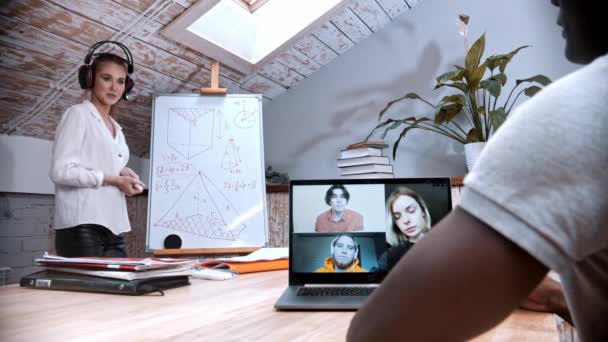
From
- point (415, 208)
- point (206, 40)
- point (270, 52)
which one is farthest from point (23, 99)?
point (415, 208)

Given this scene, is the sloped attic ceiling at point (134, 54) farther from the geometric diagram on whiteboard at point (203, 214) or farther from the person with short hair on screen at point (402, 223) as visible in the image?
the person with short hair on screen at point (402, 223)

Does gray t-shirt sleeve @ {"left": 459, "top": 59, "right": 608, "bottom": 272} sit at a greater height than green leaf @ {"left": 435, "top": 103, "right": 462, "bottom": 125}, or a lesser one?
lesser

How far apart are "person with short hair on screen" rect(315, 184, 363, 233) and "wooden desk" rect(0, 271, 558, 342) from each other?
19 cm

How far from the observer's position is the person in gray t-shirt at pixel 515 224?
0.27 m

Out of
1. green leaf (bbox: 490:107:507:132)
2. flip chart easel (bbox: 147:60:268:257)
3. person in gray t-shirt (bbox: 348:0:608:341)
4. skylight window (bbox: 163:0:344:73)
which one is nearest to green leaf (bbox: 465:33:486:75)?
green leaf (bbox: 490:107:507:132)

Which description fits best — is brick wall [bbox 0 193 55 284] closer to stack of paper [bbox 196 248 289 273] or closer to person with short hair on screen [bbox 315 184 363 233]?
stack of paper [bbox 196 248 289 273]

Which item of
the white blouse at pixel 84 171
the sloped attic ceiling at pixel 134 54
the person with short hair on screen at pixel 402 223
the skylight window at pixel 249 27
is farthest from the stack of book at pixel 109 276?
the skylight window at pixel 249 27

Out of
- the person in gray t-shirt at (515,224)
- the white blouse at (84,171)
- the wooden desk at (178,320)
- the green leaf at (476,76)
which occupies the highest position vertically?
the green leaf at (476,76)

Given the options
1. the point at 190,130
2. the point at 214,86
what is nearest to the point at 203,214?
the point at 190,130

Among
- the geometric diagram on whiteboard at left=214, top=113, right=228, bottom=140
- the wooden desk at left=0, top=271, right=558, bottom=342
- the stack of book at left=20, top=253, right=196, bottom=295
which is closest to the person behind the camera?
the wooden desk at left=0, top=271, right=558, bottom=342

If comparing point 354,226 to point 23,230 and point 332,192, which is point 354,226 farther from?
point 23,230

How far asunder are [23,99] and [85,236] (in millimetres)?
1114

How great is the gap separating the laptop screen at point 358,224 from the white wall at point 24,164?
228 cm

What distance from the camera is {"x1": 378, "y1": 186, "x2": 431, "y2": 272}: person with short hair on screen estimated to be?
0.96m
